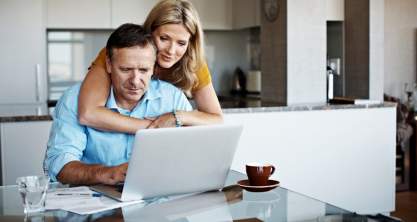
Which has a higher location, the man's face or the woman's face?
the woman's face

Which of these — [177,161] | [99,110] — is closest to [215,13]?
[99,110]

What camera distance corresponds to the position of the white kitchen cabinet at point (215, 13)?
581 cm

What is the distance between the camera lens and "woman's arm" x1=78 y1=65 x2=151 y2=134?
1881 mm

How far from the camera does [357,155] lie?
161 inches

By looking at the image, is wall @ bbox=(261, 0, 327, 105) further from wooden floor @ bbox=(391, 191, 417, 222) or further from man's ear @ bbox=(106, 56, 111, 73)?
man's ear @ bbox=(106, 56, 111, 73)

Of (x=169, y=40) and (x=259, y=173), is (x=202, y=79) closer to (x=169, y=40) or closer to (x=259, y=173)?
(x=169, y=40)

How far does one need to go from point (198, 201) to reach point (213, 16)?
4.45m

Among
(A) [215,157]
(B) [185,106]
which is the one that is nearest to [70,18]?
(B) [185,106]

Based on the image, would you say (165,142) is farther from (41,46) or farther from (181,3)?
(41,46)

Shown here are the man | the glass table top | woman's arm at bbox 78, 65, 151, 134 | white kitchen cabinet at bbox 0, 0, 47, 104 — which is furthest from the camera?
white kitchen cabinet at bbox 0, 0, 47, 104

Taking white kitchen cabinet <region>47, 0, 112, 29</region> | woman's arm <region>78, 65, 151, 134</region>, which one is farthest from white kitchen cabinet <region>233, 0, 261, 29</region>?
woman's arm <region>78, 65, 151, 134</region>

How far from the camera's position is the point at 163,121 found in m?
1.96

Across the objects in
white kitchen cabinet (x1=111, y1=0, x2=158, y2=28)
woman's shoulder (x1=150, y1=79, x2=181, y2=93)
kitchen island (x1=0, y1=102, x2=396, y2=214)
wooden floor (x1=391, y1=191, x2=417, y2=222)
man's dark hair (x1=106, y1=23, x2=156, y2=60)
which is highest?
white kitchen cabinet (x1=111, y1=0, x2=158, y2=28)

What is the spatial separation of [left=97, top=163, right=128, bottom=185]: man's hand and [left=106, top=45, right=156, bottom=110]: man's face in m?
0.26
